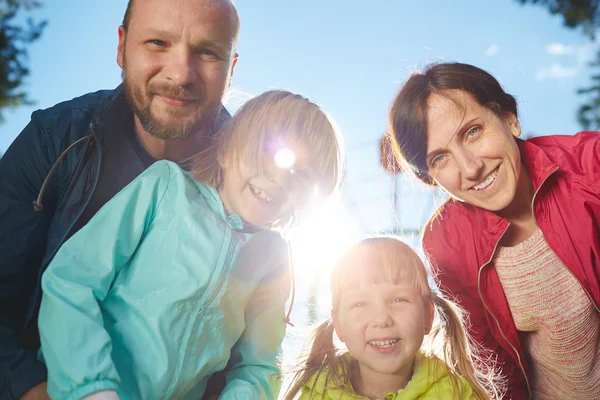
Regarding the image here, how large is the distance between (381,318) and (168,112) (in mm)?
961

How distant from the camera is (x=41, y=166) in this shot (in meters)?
1.72

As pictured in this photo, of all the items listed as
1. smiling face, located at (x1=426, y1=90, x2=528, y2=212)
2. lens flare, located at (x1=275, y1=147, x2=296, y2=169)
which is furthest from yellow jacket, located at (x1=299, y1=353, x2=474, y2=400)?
lens flare, located at (x1=275, y1=147, x2=296, y2=169)

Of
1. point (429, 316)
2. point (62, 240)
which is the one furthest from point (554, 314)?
point (62, 240)

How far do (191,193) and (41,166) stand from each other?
57cm

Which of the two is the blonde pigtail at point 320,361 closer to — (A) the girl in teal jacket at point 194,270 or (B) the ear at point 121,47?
(A) the girl in teal jacket at point 194,270

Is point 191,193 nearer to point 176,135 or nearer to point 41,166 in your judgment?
point 176,135

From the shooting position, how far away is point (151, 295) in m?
1.38

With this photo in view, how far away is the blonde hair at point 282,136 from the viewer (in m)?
1.61

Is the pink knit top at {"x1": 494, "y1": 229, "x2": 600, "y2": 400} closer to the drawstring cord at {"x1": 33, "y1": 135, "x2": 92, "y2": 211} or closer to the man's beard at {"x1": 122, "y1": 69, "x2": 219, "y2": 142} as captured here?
the man's beard at {"x1": 122, "y1": 69, "x2": 219, "y2": 142}

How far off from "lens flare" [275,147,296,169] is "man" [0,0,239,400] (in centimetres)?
40

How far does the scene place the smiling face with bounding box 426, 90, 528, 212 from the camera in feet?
5.73

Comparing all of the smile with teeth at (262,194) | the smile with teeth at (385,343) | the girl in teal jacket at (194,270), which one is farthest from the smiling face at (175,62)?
the smile with teeth at (385,343)

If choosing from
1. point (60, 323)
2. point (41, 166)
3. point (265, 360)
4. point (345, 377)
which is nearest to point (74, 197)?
point (41, 166)

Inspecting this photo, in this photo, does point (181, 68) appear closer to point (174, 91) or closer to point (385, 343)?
point (174, 91)
